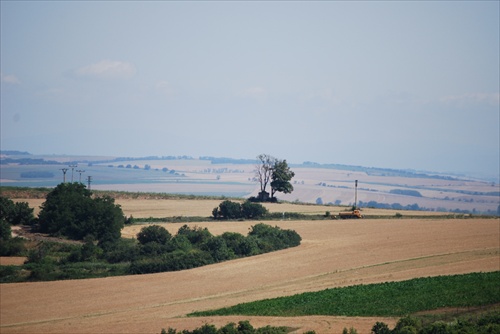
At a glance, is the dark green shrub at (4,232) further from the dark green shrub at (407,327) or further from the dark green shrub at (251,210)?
the dark green shrub at (407,327)

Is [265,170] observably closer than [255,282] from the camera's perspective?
No

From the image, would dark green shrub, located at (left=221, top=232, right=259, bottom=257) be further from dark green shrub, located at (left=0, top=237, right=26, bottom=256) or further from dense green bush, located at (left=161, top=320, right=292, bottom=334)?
dense green bush, located at (left=161, top=320, right=292, bottom=334)

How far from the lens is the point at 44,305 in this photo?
3672 centimetres

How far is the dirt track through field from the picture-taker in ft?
108

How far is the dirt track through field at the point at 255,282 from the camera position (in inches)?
1300

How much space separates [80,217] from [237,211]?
865 inches

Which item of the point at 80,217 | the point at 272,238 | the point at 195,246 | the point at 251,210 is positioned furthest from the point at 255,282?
the point at 251,210

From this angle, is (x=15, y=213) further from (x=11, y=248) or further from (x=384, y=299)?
(x=384, y=299)

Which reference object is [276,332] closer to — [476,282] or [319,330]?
[319,330]

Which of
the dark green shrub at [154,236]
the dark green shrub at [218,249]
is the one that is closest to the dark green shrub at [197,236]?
the dark green shrub at [154,236]

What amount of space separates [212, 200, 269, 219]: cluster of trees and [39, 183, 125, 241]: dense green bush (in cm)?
1719

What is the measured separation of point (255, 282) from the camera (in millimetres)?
43625

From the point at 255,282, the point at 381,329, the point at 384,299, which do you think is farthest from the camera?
the point at 255,282

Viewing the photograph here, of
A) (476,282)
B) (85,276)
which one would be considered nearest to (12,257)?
(85,276)
